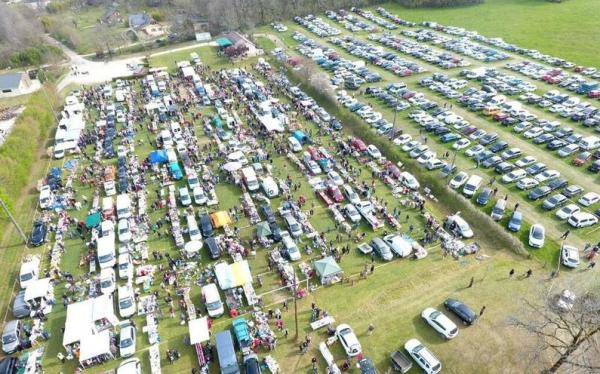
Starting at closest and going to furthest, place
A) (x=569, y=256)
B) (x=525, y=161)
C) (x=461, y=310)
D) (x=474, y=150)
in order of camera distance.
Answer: (x=461, y=310) → (x=569, y=256) → (x=525, y=161) → (x=474, y=150)

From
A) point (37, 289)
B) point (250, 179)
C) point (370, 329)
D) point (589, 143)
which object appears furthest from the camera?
point (589, 143)

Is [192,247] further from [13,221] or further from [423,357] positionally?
[423,357]

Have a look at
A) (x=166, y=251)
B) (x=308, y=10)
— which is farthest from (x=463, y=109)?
(x=308, y=10)

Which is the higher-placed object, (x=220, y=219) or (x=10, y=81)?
(x=10, y=81)

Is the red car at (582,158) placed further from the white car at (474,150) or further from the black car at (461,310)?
the black car at (461,310)

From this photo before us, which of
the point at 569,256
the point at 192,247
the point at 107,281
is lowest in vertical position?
the point at 569,256

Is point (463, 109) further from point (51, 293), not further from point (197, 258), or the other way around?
point (51, 293)

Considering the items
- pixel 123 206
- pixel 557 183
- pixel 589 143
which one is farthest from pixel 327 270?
pixel 589 143

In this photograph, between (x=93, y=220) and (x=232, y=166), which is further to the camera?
(x=232, y=166)
